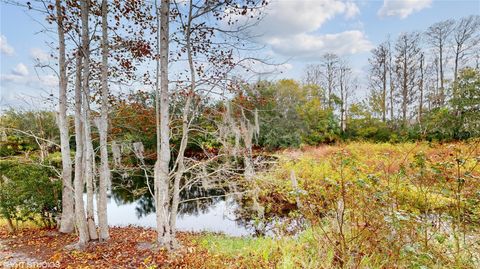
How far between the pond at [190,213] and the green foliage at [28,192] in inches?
88.5

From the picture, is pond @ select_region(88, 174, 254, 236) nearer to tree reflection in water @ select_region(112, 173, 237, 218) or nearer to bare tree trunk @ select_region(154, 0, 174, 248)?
tree reflection in water @ select_region(112, 173, 237, 218)

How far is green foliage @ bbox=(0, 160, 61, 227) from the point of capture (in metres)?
6.07

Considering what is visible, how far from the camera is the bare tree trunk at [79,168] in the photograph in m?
4.89

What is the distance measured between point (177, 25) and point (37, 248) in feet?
14.7

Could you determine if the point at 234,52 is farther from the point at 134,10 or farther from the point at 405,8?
the point at 405,8

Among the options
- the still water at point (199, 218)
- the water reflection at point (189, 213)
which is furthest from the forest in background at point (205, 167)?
the water reflection at point (189, 213)

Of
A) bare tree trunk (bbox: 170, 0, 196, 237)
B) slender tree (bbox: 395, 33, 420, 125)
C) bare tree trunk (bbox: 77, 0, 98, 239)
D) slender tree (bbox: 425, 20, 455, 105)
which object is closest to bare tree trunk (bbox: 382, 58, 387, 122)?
slender tree (bbox: 395, 33, 420, 125)

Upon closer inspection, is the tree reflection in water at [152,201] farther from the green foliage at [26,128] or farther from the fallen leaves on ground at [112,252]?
the green foliage at [26,128]

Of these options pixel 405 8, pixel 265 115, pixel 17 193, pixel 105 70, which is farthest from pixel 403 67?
pixel 17 193

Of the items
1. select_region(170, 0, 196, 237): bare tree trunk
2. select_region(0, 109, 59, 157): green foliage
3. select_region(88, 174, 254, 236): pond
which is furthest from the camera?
select_region(0, 109, 59, 157): green foliage

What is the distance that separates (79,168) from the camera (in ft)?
16.6

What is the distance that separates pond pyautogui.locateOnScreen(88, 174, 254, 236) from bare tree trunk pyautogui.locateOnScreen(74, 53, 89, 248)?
2.57 meters

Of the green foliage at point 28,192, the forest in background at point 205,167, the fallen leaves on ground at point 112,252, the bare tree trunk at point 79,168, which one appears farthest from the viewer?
the green foliage at point 28,192

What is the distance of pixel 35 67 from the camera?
5.37 m
